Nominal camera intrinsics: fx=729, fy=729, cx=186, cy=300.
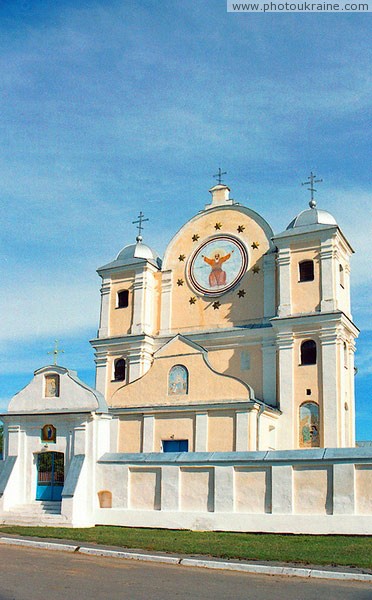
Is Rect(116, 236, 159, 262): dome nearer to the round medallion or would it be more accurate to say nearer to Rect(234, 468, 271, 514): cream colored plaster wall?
the round medallion

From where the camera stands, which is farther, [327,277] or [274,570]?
[327,277]

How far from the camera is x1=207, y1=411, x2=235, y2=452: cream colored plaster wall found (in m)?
25.7

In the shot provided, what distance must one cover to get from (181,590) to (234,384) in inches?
612

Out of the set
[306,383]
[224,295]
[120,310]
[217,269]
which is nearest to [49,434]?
[306,383]

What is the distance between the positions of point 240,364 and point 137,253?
770 centimetres

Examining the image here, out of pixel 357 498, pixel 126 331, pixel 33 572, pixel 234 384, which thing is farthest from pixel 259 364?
pixel 33 572

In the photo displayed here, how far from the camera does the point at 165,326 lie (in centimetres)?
3177

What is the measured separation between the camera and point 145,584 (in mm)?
11156

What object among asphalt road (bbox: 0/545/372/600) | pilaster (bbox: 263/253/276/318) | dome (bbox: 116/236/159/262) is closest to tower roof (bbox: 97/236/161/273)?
dome (bbox: 116/236/159/262)

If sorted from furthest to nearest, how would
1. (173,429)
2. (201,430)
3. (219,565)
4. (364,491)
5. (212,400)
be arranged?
(173,429) < (201,430) < (212,400) < (364,491) < (219,565)

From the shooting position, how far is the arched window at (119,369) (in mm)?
31719

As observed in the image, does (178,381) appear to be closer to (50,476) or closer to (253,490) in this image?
(50,476)

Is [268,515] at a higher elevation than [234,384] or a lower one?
lower

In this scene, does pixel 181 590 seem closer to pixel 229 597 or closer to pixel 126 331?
pixel 229 597
